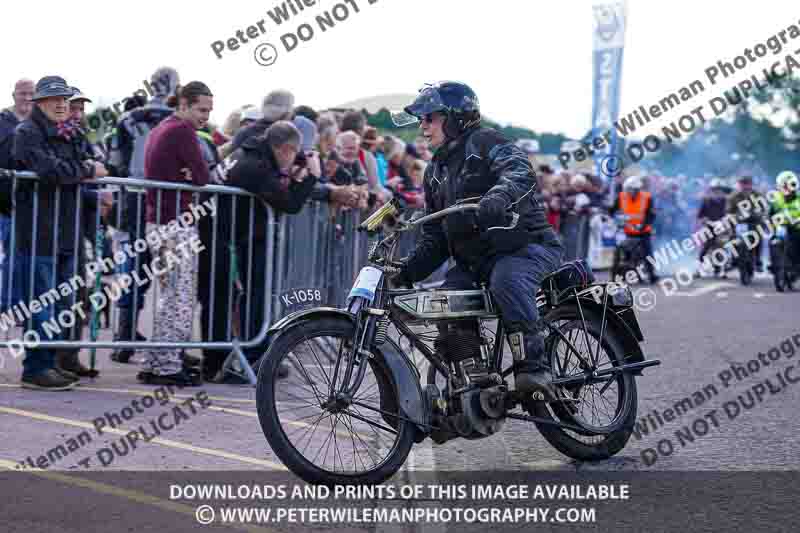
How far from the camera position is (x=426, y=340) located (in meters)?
5.72

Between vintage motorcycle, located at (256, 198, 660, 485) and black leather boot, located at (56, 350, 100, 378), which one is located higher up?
vintage motorcycle, located at (256, 198, 660, 485)

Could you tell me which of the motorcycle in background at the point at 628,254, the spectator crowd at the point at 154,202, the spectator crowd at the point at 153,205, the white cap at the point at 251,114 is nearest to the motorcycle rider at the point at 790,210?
the motorcycle in background at the point at 628,254

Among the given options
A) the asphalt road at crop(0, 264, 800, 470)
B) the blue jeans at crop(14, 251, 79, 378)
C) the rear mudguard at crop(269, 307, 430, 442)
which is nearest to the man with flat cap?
the blue jeans at crop(14, 251, 79, 378)

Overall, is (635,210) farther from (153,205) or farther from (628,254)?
(153,205)

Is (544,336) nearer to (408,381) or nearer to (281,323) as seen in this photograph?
(408,381)

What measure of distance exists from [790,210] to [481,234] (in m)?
17.0

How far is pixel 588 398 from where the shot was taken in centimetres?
621

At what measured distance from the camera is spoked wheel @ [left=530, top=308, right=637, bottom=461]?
20.0 feet

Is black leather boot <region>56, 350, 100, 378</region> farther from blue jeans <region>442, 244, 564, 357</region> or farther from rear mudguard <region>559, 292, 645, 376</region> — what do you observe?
rear mudguard <region>559, 292, 645, 376</region>

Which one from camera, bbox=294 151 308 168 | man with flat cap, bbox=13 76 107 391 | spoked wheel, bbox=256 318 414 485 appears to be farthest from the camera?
camera, bbox=294 151 308 168

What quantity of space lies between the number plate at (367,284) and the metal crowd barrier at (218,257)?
7.24 ft

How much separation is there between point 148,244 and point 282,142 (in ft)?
3.86

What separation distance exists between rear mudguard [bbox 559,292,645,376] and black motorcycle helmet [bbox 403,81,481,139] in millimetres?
1093

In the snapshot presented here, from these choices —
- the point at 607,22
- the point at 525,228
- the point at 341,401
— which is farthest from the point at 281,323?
the point at 607,22
